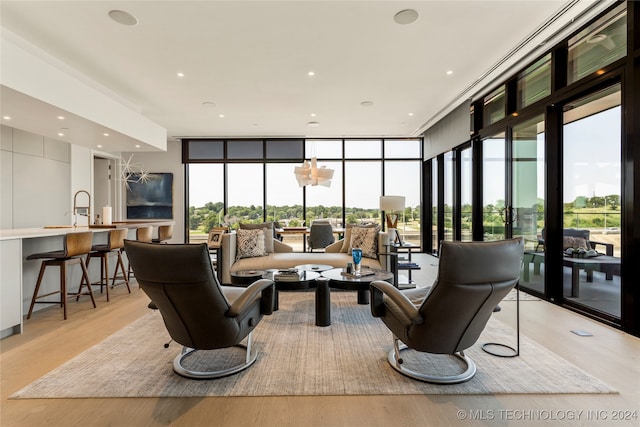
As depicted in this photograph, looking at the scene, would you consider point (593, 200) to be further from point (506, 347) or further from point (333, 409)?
point (333, 409)

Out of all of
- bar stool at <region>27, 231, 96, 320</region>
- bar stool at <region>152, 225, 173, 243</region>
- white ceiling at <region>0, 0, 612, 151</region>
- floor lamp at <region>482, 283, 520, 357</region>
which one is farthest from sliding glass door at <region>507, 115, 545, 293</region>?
bar stool at <region>152, 225, 173, 243</region>

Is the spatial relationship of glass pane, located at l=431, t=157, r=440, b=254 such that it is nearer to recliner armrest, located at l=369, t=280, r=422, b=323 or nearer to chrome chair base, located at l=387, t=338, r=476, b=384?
chrome chair base, located at l=387, t=338, r=476, b=384

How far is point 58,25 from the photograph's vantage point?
136 inches

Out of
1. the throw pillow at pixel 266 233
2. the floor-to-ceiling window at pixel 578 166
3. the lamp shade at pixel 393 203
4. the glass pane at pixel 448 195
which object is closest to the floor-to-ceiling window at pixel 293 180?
the glass pane at pixel 448 195

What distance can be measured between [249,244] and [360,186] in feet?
15.8

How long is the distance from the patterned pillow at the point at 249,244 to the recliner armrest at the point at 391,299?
271cm

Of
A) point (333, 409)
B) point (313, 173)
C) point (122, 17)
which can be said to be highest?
point (122, 17)

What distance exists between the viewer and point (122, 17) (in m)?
3.30

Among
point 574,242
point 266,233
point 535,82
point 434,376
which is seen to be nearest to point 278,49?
point 266,233

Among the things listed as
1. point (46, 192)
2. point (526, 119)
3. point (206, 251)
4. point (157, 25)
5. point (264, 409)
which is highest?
point (157, 25)

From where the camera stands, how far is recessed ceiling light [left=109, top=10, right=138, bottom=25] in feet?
10.6

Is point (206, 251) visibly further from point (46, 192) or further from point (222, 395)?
point (46, 192)

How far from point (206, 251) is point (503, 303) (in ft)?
12.3

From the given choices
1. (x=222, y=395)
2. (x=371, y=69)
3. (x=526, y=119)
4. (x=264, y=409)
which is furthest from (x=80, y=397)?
(x=526, y=119)
